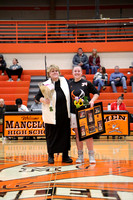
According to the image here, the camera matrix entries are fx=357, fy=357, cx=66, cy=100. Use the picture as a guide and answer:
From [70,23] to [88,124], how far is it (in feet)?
38.5

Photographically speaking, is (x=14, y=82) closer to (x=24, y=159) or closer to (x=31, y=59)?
(x=31, y=59)

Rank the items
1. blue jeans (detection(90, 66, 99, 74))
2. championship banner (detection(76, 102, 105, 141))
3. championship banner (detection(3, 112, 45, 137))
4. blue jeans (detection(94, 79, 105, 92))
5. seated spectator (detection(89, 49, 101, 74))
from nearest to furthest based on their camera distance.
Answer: championship banner (detection(76, 102, 105, 141)) → championship banner (detection(3, 112, 45, 137)) → blue jeans (detection(94, 79, 105, 92)) → blue jeans (detection(90, 66, 99, 74)) → seated spectator (detection(89, 49, 101, 74))

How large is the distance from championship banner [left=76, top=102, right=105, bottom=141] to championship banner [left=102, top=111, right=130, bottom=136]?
4.88 meters

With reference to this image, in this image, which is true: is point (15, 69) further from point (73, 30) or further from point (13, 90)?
point (73, 30)

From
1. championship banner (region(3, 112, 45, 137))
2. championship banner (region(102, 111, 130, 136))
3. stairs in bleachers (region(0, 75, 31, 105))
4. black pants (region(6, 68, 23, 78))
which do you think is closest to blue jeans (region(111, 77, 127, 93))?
championship banner (region(102, 111, 130, 136))

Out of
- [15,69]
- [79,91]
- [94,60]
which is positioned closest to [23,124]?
[15,69]

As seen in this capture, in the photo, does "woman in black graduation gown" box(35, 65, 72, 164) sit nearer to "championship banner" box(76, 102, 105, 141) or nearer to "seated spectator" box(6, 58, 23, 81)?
"championship banner" box(76, 102, 105, 141)

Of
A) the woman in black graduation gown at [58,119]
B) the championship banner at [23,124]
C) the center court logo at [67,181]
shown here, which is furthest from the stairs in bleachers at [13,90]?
the center court logo at [67,181]

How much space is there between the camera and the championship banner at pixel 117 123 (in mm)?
10445

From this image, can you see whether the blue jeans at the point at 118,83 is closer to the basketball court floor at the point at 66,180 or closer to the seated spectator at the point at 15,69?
the seated spectator at the point at 15,69

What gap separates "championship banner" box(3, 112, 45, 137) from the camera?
10.4 m

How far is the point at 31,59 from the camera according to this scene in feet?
52.4

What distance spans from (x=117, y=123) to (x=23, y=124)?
109 inches

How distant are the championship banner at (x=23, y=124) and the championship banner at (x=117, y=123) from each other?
75.5 inches
